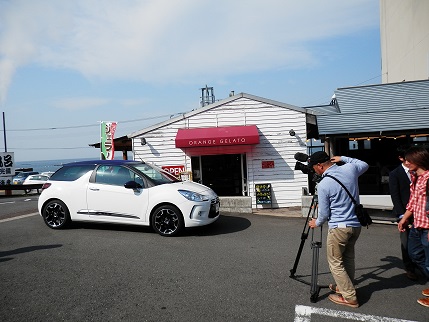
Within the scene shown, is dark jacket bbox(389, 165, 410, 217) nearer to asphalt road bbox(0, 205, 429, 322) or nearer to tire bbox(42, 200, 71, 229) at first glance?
asphalt road bbox(0, 205, 429, 322)

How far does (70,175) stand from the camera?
295 inches

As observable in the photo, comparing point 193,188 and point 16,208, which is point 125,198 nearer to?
point 193,188

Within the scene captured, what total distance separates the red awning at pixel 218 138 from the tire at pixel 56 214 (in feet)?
14.1

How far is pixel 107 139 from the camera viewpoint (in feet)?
44.1

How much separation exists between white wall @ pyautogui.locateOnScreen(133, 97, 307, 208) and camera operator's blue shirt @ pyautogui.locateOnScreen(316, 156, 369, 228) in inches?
302

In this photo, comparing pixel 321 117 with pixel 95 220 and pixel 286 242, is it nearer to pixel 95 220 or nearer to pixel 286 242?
pixel 286 242

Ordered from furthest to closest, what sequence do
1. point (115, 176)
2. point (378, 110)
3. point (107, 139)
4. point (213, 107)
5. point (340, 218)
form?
1. point (107, 139)
2. point (213, 107)
3. point (378, 110)
4. point (115, 176)
5. point (340, 218)

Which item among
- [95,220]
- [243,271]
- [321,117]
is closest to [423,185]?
[243,271]

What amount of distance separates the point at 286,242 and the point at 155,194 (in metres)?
2.85

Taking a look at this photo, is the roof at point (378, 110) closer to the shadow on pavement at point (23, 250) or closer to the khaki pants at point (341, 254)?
the khaki pants at point (341, 254)

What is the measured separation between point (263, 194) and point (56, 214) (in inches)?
258

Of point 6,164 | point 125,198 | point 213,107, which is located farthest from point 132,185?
point 6,164

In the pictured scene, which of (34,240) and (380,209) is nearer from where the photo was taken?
(34,240)

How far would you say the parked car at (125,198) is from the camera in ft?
21.7
